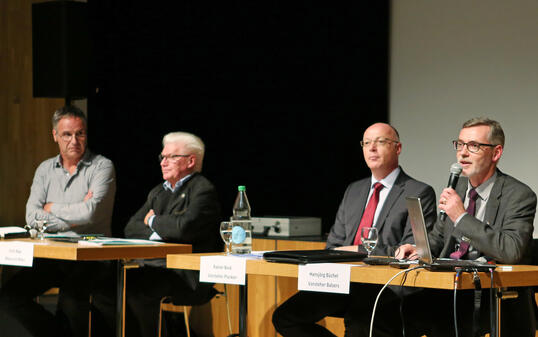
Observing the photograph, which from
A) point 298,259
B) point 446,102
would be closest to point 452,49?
point 446,102

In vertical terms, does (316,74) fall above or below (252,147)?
above

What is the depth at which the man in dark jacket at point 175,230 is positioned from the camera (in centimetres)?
396

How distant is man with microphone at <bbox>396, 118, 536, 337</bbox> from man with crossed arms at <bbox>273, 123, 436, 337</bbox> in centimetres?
17

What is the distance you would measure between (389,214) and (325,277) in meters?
1.07

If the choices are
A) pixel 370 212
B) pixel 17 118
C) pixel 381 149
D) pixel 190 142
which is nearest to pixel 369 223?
pixel 370 212

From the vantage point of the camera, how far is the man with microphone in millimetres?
2875

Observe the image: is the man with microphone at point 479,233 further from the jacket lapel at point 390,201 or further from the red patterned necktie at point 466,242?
the jacket lapel at point 390,201

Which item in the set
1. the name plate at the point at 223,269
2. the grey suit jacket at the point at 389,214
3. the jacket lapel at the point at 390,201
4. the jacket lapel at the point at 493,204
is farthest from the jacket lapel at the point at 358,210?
the name plate at the point at 223,269

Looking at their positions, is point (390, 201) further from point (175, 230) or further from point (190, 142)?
point (190, 142)

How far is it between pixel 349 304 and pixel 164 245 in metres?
0.89

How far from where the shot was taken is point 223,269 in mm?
2912

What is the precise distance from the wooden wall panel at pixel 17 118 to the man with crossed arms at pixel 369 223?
331 centimetres

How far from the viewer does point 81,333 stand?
4078mm

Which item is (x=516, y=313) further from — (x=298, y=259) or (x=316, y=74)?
(x=316, y=74)
